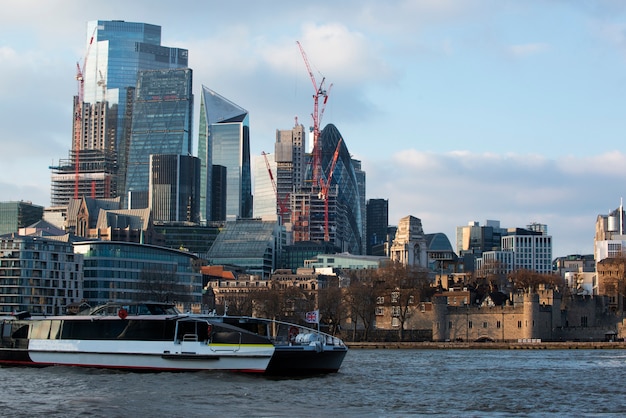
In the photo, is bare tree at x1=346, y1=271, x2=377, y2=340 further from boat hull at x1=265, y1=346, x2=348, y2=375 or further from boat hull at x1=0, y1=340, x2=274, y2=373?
boat hull at x1=0, y1=340, x2=274, y2=373

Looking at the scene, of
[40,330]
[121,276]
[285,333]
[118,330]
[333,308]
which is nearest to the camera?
[118,330]

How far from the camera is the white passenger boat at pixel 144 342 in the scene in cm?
8156

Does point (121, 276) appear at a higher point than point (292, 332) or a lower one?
higher

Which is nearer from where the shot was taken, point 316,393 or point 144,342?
point 316,393

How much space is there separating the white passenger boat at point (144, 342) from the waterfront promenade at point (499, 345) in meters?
77.6

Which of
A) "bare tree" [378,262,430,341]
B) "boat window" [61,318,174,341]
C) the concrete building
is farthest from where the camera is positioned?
"bare tree" [378,262,430,341]

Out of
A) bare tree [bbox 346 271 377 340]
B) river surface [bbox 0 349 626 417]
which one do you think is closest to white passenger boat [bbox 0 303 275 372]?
river surface [bbox 0 349 626 417]

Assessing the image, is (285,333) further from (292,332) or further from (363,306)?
(363,306)

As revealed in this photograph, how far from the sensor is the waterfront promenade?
157875mm

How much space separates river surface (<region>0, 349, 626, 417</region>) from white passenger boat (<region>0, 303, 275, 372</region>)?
109 centimetres

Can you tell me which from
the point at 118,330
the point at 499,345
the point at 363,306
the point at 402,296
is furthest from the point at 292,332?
the point at 402,296

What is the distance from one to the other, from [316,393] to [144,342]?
16.6 m

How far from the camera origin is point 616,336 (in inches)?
6885

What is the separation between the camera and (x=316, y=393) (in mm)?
72188
